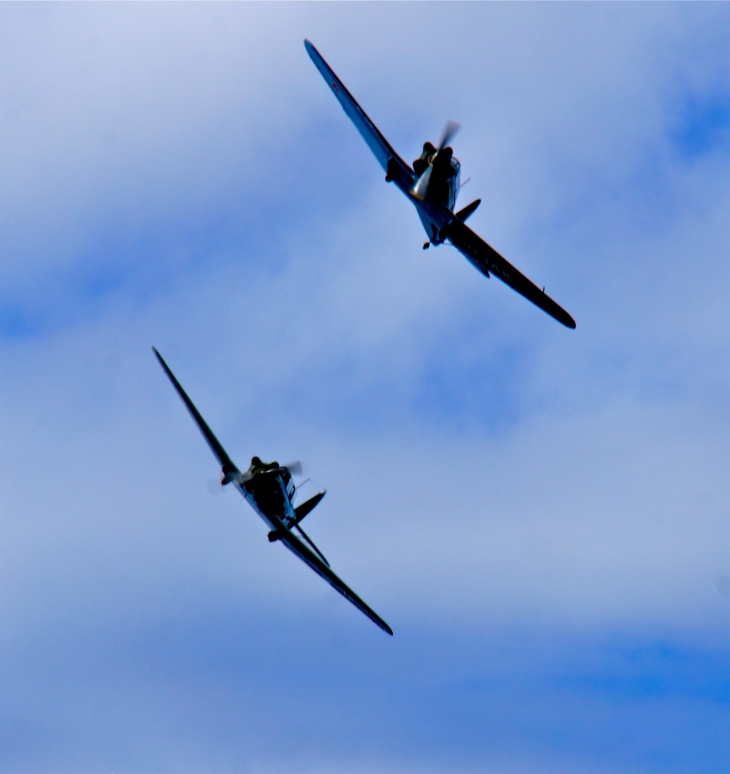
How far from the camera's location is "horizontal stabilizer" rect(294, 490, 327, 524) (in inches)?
2112

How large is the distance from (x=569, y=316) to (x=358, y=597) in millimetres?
22834

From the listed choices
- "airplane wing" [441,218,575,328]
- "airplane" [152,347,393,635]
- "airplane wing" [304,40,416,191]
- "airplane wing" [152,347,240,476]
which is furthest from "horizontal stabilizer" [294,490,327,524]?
"airplane wing" [304,40,416,191]

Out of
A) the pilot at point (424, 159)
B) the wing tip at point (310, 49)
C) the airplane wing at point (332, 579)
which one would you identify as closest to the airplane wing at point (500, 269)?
the pilot at point (424, 159)

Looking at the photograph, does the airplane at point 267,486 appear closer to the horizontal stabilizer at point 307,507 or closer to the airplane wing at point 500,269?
the horizontal stabilizer at point 307,507

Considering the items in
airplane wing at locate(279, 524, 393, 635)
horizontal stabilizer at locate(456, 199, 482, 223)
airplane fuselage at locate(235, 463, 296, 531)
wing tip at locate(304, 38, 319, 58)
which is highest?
wing tip at locate(304, 38, 319, 58)

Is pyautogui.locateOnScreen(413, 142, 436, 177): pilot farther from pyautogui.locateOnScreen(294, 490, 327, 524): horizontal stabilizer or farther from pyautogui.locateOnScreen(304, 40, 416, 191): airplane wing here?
pyautogui.locateOnScreen(294, 490, 327, 524): horizontal stabilizer

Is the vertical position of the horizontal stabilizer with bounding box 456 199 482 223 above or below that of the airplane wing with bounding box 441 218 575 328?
above

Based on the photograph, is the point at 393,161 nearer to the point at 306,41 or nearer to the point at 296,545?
the point at 306,41

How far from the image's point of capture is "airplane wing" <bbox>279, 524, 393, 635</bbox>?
184 feet

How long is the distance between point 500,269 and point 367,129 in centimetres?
1101

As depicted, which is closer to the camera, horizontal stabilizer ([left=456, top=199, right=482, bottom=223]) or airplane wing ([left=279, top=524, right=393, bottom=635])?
horizontal stabilizer ([left=456, top=199, right=482, bottom=223])

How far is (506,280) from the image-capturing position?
173 ft

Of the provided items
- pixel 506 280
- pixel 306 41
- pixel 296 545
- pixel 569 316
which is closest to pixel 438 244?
pixel 506 280

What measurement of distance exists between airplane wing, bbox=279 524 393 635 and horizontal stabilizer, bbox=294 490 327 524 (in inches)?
97.0
